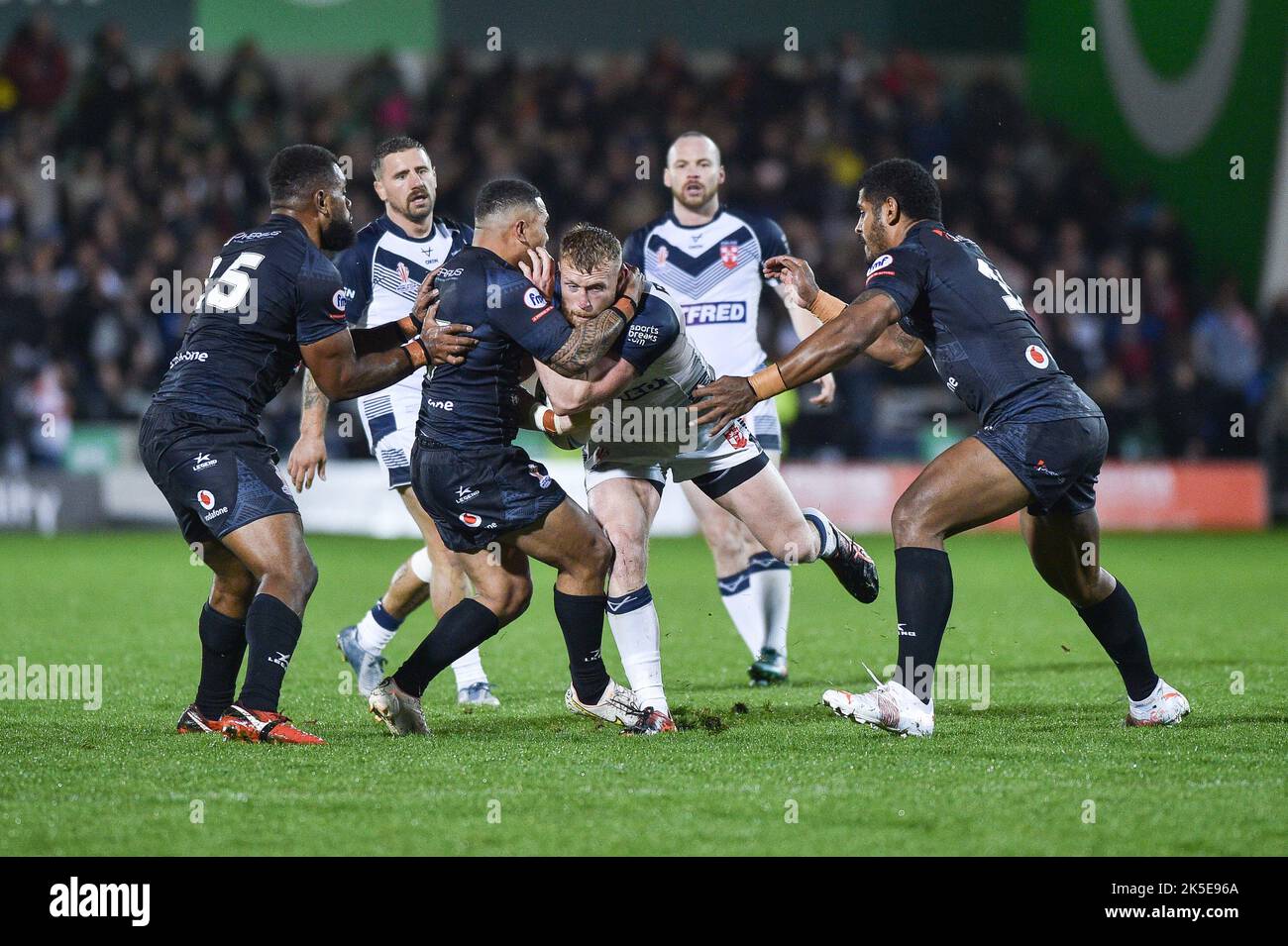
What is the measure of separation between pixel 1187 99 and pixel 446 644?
63.0 feet

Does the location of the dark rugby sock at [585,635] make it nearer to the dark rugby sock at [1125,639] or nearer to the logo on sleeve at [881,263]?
the logo on sleeve at [881,263]

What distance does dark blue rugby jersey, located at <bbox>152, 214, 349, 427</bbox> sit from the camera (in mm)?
6457

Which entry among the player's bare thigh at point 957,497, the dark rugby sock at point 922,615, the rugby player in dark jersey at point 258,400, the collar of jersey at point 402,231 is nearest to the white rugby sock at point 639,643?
the dark rugby sock at point 922,615

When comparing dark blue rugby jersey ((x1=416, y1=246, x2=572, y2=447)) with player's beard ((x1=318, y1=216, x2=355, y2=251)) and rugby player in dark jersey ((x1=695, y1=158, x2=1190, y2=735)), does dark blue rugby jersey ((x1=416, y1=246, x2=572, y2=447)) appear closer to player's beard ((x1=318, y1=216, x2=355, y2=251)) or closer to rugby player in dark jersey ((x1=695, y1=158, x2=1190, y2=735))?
player's beard ((x1=318, y1=216, x2=355, y2=251))

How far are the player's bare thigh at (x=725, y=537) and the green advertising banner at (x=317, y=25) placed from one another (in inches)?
635

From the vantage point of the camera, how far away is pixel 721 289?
9.03m

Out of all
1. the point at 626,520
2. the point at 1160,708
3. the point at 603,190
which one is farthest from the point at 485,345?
the point at 603,190

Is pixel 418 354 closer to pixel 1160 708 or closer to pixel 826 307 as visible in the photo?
pixel 826 307

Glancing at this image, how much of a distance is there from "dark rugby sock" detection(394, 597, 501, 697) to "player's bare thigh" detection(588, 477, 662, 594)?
62cm

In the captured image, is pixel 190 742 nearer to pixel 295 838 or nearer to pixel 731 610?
pixel 295 838

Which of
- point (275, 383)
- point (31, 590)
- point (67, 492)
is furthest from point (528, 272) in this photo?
point (67, 492)

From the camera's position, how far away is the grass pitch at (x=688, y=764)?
4.75m
